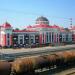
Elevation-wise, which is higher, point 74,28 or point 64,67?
point 74,28

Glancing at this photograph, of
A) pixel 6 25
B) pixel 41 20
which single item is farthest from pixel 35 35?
pixel 6 25

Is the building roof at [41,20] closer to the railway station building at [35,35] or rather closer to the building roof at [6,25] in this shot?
the railway station building at [35,35]

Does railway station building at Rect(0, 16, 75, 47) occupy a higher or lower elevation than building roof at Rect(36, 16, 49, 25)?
lower

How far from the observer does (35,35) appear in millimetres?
81312

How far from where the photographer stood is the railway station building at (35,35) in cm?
Answer: 6994

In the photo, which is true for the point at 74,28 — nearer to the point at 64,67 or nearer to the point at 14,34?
the point at 14,34

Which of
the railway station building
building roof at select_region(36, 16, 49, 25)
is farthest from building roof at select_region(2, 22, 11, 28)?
building roof at select_region(36, 16, 49, 25)

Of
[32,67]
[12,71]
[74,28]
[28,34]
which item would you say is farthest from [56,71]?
[74,28]

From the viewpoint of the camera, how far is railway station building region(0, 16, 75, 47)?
69938mm

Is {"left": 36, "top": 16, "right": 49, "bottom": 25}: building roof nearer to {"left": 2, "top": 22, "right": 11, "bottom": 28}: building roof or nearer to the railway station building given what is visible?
the railway station building

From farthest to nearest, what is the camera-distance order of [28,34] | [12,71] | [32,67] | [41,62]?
[28,34] → [41,62] → [32,67] → [12,71]

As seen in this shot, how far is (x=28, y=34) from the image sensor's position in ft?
259

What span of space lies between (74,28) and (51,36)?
21.6 metres

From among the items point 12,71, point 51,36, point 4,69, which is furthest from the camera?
point 51,36
